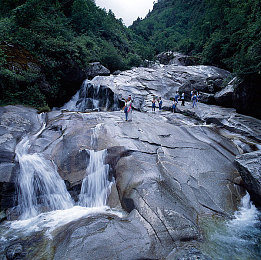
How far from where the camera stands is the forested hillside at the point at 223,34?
49.5 ft

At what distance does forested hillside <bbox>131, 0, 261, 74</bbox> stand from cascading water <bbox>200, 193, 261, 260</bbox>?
10951mm

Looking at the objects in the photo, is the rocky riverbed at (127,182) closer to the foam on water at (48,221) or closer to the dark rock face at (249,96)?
the foam on water at (48,221)

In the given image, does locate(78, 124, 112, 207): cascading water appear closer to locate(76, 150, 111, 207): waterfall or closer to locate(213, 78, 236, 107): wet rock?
locate(76, 150, 111, 207): waterfall

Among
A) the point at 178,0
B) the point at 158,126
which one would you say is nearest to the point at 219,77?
the point at 158,126

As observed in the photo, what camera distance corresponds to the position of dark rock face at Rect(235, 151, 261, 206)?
6781mm

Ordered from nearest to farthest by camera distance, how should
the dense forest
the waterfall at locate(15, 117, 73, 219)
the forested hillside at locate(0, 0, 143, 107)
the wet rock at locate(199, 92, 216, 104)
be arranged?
the waterfall at locate(15, 117, 73, 219)
the forested hillside at locate(0, 0, 143, 107)
the dense forest
the wet rock at locate(199, 92, 216, 104)

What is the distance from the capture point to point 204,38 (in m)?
41.2

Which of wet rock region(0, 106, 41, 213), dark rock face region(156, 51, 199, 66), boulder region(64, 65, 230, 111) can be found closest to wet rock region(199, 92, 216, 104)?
boulder region(64, 65, 230, 111)

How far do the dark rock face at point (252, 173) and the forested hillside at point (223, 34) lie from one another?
27.7 ft

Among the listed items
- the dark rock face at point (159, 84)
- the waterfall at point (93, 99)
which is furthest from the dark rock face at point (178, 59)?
the waterfall at point (93, 99)

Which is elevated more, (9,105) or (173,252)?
(9,105)

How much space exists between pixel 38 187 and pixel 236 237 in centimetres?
711

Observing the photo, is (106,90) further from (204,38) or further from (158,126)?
(204,38)

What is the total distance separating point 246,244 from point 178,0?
11306cm
